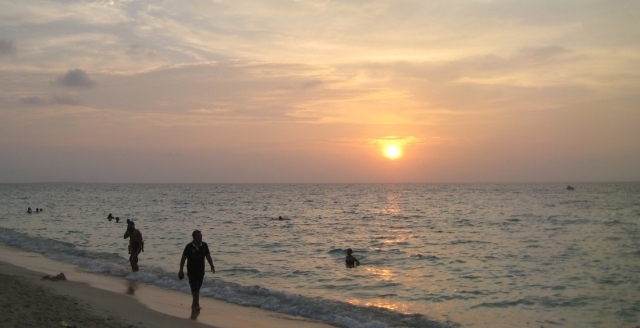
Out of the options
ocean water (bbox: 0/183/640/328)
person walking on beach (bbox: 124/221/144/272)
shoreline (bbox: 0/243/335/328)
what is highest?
person walking on beach (bbox: 124/221/144/272)

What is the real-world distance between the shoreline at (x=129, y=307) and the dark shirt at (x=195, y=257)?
3.52 ft

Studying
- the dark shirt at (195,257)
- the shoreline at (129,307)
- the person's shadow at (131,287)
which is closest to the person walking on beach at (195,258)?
the dark shirt at (195,257)

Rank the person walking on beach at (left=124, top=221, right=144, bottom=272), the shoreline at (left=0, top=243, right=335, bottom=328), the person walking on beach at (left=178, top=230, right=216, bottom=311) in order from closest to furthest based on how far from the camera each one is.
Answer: the shoreline at (left=0, top=243, right=335, bottom=328) < the person walking on beach at (left=178, top=230, right=216, bottom=311) < the person walking on beach at (left=124, top=221, right=144, bottom=272)

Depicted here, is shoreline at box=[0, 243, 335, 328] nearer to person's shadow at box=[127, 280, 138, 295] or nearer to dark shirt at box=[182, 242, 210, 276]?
person's shadow at box=[127, 280, 138, 295]

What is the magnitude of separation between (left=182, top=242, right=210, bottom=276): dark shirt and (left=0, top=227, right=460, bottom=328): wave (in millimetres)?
2911

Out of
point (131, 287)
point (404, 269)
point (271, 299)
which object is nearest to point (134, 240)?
point (131, 287)

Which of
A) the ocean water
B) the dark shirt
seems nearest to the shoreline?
the ocean water

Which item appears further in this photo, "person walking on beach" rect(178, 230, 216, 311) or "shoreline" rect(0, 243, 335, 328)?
"person walking on beach" rect(178, 230, 216, 311)

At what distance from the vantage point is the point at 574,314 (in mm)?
13586

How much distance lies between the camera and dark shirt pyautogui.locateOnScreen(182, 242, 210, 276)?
38.0 ft

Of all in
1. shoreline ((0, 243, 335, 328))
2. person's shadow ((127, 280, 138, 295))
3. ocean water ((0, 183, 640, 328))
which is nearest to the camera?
shoreline ((0, 243, 335, 328))

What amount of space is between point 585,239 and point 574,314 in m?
18.4

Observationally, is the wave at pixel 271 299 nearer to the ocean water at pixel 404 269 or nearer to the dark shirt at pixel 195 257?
the ocean water at pixel 404 269

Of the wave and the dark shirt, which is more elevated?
the dark shirt
